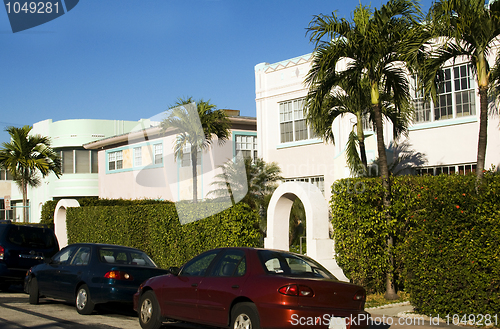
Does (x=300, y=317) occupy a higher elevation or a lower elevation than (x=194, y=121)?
lower

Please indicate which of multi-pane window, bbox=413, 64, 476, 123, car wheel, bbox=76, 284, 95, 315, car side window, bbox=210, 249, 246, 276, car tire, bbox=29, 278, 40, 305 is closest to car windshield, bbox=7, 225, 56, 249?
car tire, bbox=29, 278, 40, 305

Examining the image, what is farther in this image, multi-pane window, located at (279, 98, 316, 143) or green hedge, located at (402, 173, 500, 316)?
multi-pane window, located at (279, 98, 316, 143)

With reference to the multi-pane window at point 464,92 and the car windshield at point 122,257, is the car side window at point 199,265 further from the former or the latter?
the multi-pane window at point 464,92

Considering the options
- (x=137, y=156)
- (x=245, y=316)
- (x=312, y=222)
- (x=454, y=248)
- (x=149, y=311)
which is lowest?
(x=149, y=311)

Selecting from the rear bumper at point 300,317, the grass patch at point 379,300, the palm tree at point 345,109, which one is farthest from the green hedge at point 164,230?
the rear bumper at point 300,317

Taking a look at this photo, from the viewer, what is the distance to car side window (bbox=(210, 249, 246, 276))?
7602mm

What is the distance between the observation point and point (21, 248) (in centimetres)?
1408

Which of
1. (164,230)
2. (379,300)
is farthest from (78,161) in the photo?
(379,300)

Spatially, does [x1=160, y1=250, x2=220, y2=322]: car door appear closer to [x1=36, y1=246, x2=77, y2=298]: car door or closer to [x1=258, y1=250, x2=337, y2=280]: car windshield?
[x1=258, y1=250, x2=337, y2=280]: car windshield

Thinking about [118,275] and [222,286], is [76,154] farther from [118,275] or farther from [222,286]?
[222,286]

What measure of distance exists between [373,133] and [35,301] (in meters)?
13.1

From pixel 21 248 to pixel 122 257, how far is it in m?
4.70

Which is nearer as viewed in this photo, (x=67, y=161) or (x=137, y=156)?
(x=137, y=156)

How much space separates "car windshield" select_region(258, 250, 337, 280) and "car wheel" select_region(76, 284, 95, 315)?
438cm
